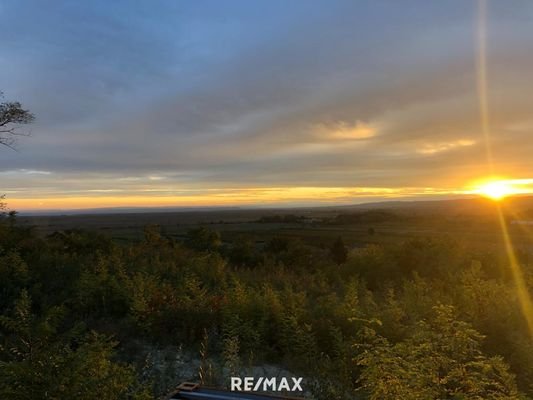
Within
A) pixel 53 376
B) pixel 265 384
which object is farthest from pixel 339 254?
pixel 53 376

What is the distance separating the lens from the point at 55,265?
11.7m

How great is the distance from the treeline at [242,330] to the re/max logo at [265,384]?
230 mm

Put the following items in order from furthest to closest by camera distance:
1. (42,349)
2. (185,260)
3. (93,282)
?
(185,260) < (93,282) < (42,349)

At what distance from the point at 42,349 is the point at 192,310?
160 inches

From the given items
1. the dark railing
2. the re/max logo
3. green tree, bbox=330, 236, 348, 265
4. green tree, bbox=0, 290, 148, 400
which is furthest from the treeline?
green tree, bbox=330, 236, 348, 265

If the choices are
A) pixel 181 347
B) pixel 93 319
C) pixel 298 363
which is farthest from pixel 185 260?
pixel 298 363

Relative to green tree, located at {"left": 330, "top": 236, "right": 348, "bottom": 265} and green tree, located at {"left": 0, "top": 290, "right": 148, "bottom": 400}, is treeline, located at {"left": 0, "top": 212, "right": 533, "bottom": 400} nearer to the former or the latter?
green tree, located at {"left": 0, "top": 290, "right": 148, "bottom": 400}

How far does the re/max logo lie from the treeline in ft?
0.75

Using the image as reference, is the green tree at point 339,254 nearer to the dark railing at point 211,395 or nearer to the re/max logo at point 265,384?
the re/max logo at point 265,384

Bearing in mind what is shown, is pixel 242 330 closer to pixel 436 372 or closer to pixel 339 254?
pixel 436 372

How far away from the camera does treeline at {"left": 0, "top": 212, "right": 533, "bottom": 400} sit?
4.39 meters

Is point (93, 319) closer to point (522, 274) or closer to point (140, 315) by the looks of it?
point (140, 315)

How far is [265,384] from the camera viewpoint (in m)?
6.10

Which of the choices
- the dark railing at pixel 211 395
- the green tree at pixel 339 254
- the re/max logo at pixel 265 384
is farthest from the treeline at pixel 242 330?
the green tree at pixel 339 254
